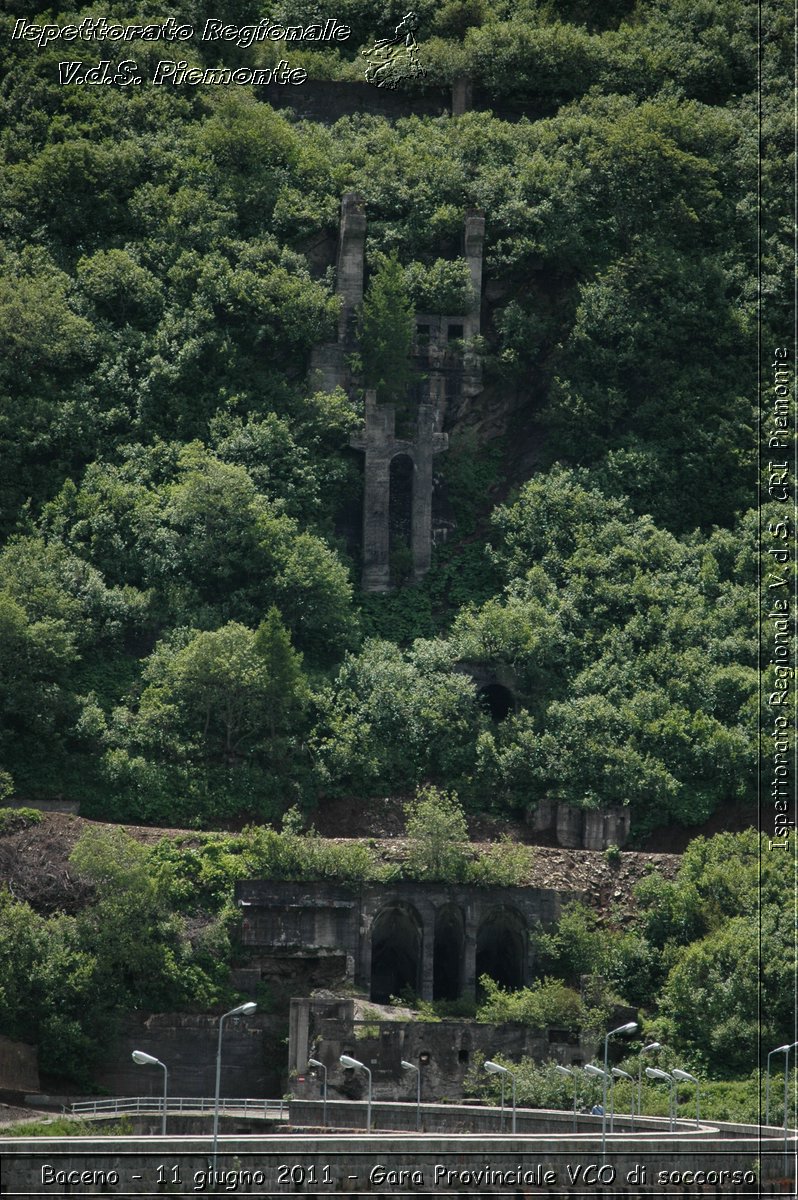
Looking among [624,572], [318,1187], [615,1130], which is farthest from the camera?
[624,572]

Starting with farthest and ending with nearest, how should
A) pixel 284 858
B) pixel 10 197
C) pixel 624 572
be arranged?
pixel 10 197
pixel 624 572
pixel 284 858

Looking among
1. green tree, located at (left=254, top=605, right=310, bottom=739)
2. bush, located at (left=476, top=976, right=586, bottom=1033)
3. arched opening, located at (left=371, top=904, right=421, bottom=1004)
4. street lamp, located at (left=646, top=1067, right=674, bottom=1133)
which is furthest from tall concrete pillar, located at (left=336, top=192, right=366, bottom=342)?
street lamp, located at (left=646, top=1067, right=674, bottom=1133)

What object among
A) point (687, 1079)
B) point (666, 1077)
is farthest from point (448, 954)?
point (666, 1077)

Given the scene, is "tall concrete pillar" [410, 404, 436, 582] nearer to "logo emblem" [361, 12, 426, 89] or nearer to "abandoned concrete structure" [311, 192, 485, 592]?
"abandoned concrete structure" [311, 192, 485, 592]

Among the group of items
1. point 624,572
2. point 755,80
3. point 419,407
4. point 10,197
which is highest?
point 755,80

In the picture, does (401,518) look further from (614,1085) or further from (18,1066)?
(18,1066)

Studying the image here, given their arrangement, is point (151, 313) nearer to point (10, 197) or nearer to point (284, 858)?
point (10, 197)

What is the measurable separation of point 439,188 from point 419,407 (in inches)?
390

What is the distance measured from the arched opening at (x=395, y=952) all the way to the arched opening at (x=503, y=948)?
2.11 metres

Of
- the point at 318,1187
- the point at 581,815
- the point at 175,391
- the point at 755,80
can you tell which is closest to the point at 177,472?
the point at 175,391

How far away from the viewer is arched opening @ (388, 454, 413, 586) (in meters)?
109

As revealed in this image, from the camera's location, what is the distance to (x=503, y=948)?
310 ft

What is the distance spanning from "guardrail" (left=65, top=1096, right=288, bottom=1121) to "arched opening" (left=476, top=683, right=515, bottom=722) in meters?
22.2

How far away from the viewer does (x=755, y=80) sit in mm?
120625
